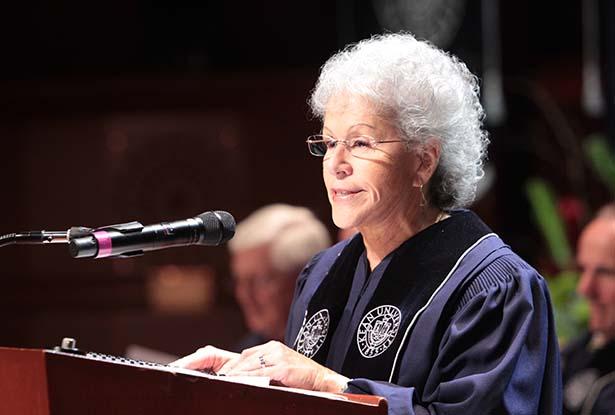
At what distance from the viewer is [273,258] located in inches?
164

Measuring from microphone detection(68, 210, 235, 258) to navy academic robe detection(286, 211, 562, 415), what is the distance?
0.41m

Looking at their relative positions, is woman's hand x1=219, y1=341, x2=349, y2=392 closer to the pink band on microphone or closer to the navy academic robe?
the navy academic robe

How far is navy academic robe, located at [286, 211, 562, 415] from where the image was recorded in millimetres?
2133

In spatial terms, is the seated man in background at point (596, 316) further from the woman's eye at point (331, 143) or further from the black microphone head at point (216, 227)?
the black microphone head at point (216, 227)

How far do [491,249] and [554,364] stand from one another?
0.27m

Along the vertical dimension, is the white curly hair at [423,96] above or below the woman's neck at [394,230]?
above

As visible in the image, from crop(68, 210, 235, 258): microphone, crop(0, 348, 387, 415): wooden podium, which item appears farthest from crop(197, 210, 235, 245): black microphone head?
crop(0, 348, 387, 415): wooden podium

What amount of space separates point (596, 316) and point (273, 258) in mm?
1241

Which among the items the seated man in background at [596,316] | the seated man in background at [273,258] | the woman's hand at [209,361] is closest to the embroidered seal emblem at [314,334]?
the woman's hand at [209,361]

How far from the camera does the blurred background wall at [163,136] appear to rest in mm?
6973

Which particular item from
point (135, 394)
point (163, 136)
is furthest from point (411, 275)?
point (163, 136)

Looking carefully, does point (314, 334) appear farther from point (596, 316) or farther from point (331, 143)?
point (596, 316)

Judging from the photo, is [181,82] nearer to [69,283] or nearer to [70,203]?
[70,203]

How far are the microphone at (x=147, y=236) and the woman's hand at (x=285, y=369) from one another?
0.24 m
